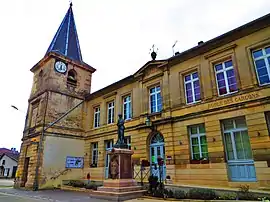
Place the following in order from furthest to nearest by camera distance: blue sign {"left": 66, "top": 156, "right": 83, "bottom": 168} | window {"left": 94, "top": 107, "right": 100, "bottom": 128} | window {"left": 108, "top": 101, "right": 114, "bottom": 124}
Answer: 1. window {"left": 94, "top": 107, "right": 100, "bottom": 128}
2. window {"left": 108, "top": 101, "right": 114, "bottom": 124}
3. blue sign {"left": 66, "top": 156, "right": 83, "bottom": 168}

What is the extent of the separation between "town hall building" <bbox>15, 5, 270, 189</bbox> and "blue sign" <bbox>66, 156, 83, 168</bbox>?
0.25ft

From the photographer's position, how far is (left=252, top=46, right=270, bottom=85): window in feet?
30.5

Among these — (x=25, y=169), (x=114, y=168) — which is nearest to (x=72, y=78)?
(x=25, y=169)

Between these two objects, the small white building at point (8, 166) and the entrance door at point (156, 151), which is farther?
the small white building at point (8, 166)

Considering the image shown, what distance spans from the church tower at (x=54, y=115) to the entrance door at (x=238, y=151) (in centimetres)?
1193

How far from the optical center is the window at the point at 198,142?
1048cm

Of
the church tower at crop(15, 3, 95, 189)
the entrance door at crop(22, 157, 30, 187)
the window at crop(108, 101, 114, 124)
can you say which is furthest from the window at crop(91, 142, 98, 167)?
the entrance door at crop(22, 157, 30, 187)

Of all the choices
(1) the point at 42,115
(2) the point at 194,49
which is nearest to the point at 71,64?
(1) the point at 42,115

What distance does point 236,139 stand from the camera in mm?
9617

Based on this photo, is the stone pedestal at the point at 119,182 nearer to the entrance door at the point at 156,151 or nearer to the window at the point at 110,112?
the entrance door at the point at 156,151

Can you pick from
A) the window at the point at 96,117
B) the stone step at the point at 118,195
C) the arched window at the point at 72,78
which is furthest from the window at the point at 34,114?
the stone step at the point at 118,195

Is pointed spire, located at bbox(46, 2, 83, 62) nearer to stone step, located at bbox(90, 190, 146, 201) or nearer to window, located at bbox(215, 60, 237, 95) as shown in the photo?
window, located at bbox(215, 60, 237, 95)

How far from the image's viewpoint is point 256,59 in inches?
383

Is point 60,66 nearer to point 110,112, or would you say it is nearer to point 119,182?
point 110,112
